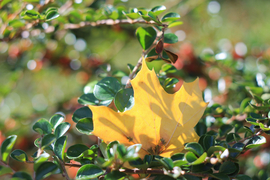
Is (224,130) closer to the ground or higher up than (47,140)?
closer to the ground

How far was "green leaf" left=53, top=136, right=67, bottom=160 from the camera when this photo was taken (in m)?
0.33

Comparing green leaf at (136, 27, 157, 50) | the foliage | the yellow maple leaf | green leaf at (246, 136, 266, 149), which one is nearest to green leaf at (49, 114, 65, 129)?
the foliage

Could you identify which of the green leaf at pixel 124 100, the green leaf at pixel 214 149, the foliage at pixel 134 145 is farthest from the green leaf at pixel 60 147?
the green leaf at pixel 214 149

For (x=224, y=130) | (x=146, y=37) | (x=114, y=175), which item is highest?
(x=146, y=37)

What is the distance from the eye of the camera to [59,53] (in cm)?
103

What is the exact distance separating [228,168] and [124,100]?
7.8 inches

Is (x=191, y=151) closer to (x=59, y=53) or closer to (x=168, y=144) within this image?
(x=168, y=144)

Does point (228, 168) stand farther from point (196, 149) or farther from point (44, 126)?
point (44, 126)

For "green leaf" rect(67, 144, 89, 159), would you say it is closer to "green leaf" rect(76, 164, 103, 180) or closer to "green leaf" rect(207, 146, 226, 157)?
"green leaf" rect(76, 164, 103, 180)

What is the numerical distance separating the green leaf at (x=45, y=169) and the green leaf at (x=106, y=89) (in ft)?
0.47

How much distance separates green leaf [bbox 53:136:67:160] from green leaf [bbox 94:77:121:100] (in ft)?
0.32

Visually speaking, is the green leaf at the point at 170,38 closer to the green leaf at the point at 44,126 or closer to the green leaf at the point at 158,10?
the green leaf at the point at 158,10

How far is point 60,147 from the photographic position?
1.10 ft

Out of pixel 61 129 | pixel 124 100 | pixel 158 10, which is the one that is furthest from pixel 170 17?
pixel 61 129
